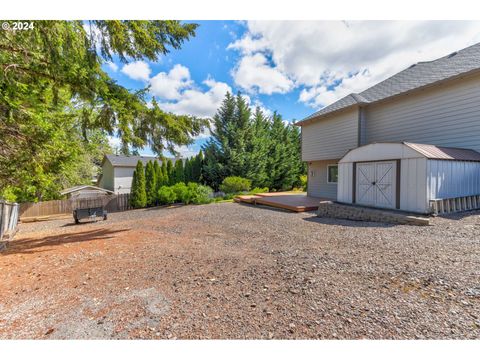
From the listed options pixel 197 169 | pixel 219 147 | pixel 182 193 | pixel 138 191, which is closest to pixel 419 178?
pixel 182 193

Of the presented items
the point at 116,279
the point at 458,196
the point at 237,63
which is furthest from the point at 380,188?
the point at 237,63

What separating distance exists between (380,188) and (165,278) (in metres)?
7.53

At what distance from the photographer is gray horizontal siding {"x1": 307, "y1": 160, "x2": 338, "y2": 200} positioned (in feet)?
40.3

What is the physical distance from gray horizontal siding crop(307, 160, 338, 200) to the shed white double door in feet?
13.0

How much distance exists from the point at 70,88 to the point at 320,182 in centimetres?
1236

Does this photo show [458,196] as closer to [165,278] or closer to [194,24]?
[165,278]

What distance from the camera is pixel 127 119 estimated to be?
18.3 feet

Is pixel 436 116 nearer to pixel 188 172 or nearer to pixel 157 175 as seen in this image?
pixel 188 172

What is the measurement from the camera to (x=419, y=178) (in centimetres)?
630

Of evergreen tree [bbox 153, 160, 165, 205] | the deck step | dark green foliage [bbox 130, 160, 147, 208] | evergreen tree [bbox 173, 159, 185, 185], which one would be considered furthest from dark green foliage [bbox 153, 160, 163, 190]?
the deck step

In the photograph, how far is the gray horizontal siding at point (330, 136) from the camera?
10828mm

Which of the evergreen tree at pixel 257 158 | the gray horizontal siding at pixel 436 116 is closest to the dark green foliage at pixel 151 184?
the evergreen tree at pixel 257 158

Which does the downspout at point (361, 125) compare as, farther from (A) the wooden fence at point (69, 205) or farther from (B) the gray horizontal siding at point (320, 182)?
(A) the wooden fence at point (69, 205)

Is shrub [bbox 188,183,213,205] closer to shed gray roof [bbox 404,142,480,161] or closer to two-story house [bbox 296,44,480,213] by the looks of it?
two-story house [bbox 296,44,480,213]
